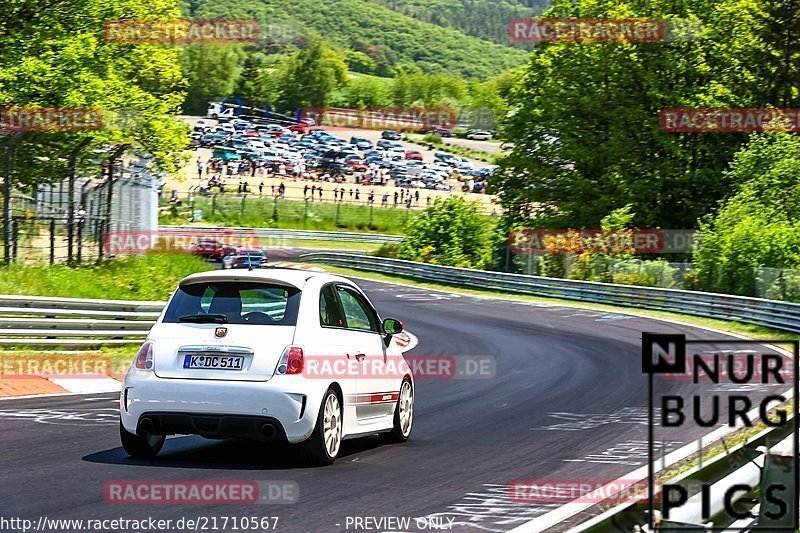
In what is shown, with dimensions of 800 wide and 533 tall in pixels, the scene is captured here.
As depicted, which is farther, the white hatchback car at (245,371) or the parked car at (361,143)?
the parked car at (361,143)

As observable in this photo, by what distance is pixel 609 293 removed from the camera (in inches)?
1713

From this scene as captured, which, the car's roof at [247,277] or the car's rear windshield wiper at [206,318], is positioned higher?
the car's roof at [247,277]

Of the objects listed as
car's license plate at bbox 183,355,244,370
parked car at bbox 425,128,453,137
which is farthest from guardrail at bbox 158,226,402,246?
parked car at bbox 425,128,453,137

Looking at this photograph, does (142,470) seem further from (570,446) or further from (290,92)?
(290,92)

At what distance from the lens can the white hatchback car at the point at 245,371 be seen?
30.6 ft

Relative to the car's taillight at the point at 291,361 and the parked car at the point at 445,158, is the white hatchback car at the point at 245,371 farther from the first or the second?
the parked car at the point at 445,158

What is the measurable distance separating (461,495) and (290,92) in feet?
609

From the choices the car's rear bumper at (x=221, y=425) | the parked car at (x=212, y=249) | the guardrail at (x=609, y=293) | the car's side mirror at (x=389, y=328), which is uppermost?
the car's side mirror at (x=389, y=328)

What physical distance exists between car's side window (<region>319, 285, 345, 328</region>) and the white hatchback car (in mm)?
12

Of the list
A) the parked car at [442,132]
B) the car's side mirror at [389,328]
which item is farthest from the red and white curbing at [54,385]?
the parked car at [442,132]

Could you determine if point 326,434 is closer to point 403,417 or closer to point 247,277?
point 247,277

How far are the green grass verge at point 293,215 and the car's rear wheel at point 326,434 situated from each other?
229 ft

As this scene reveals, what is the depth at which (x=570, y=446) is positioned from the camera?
39.3 feet

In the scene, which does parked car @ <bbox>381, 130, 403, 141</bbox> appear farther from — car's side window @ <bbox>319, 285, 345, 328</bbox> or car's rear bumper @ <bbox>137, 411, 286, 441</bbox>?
car's rear bumper @ <bbox>137, 411, 286, 441</bbox>
